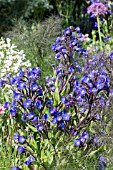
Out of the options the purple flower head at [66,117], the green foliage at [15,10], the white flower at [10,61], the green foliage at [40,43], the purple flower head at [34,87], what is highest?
the green foliage at [15,10]

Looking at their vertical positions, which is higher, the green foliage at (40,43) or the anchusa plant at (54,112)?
the green foliage at (40,43)

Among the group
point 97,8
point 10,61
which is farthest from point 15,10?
point 10,61

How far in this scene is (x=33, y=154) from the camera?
3787 mm

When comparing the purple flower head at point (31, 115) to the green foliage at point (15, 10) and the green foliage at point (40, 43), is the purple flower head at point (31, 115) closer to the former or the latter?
the green foliage at point (40, 43)

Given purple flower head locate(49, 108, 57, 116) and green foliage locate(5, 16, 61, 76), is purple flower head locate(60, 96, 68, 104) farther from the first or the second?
green foliage locate(5, 16, 61, 76)

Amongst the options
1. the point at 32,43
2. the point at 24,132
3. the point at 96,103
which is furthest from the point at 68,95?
the point at 32,43

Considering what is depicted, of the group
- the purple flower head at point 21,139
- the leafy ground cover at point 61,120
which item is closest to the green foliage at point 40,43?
the leafy ground cover at point 61,120

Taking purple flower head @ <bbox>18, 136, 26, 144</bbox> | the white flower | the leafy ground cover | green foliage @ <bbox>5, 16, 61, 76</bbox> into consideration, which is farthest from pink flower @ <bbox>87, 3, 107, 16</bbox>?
purple flower head @ <bbox>18, 136, 26, 144</bbox>

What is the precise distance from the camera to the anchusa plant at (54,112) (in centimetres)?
365

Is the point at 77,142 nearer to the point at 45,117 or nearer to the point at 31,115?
the point at 45,117

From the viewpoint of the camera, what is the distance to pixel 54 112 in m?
3.64

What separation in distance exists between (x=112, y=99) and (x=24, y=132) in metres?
0.81

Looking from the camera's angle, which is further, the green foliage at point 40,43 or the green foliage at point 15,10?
the green foliage at point 15,10

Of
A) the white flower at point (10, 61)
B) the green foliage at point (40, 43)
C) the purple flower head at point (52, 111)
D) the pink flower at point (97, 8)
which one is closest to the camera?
the purple flower head at point (52, 111)
